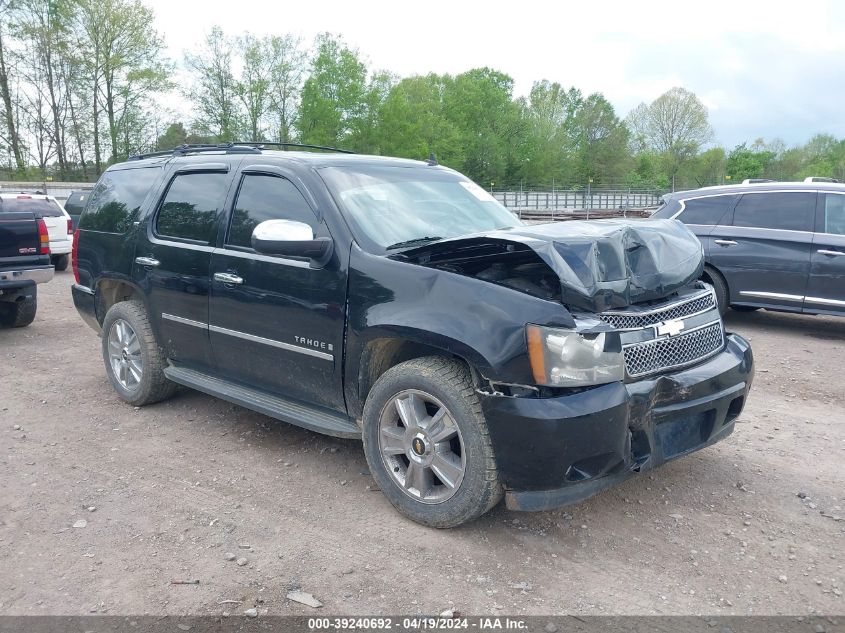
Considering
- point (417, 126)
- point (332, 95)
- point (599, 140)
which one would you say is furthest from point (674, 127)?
point (332, 95)

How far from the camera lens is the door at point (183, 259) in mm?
4727

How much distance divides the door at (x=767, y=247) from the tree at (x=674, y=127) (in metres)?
66.8

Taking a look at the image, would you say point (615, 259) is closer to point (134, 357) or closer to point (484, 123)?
point (134, 357)

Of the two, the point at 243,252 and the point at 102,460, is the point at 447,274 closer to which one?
the point at 243,252

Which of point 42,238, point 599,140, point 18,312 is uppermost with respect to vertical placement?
point 599,140

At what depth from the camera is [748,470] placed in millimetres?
4258

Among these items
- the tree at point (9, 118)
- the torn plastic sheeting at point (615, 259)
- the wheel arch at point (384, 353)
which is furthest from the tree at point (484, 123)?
the wheel arch at point (384, 353)

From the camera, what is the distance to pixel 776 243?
8352mm

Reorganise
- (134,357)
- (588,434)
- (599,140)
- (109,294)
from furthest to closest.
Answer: (599,140)
(109,294)
(134,357)
(588,434)

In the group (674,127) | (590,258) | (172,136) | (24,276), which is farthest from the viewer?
(674,127)

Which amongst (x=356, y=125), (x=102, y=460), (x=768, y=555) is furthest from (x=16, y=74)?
(x=768, y=555)

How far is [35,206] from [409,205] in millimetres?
12398

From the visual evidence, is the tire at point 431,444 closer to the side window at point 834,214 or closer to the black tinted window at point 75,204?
the side window at point 834,214

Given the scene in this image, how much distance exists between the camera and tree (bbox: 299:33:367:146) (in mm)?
57031
